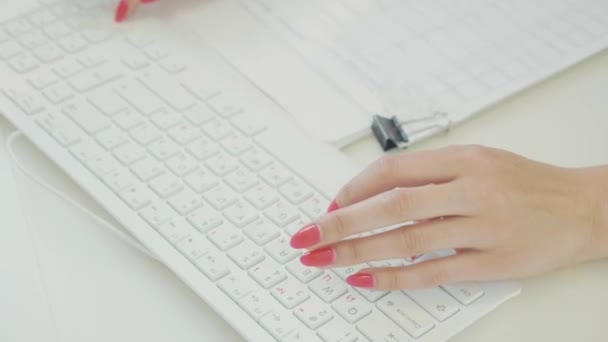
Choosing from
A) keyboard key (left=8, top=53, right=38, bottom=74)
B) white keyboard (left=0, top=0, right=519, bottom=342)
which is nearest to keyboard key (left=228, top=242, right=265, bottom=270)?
white keyboard (left=0, top=0, right=519, bottom=342)

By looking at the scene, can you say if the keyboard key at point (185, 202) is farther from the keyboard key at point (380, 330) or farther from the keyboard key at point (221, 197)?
the keyboard key at point (380, 330)

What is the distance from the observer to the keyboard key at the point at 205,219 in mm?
742

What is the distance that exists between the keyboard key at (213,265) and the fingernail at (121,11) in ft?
1.16

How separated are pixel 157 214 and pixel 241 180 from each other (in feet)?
0.26

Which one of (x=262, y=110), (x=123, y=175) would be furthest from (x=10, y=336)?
(x=262, y=110)

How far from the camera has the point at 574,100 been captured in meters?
0.91

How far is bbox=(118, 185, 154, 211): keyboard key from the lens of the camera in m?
0.76

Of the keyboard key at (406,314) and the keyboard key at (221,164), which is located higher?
the keyboard key at (221,164)

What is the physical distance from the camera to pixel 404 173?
2.38ft

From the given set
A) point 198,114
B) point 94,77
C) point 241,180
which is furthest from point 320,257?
point 94,77

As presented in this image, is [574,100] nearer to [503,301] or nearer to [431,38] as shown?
[431,38]

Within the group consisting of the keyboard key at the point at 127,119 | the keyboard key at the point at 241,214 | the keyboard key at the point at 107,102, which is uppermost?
the keyboard key at the point at 107,102

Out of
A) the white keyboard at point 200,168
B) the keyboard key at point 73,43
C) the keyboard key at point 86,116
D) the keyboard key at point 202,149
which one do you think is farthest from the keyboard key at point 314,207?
the keyboard key at point 73,43

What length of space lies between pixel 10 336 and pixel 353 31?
1.57ft
